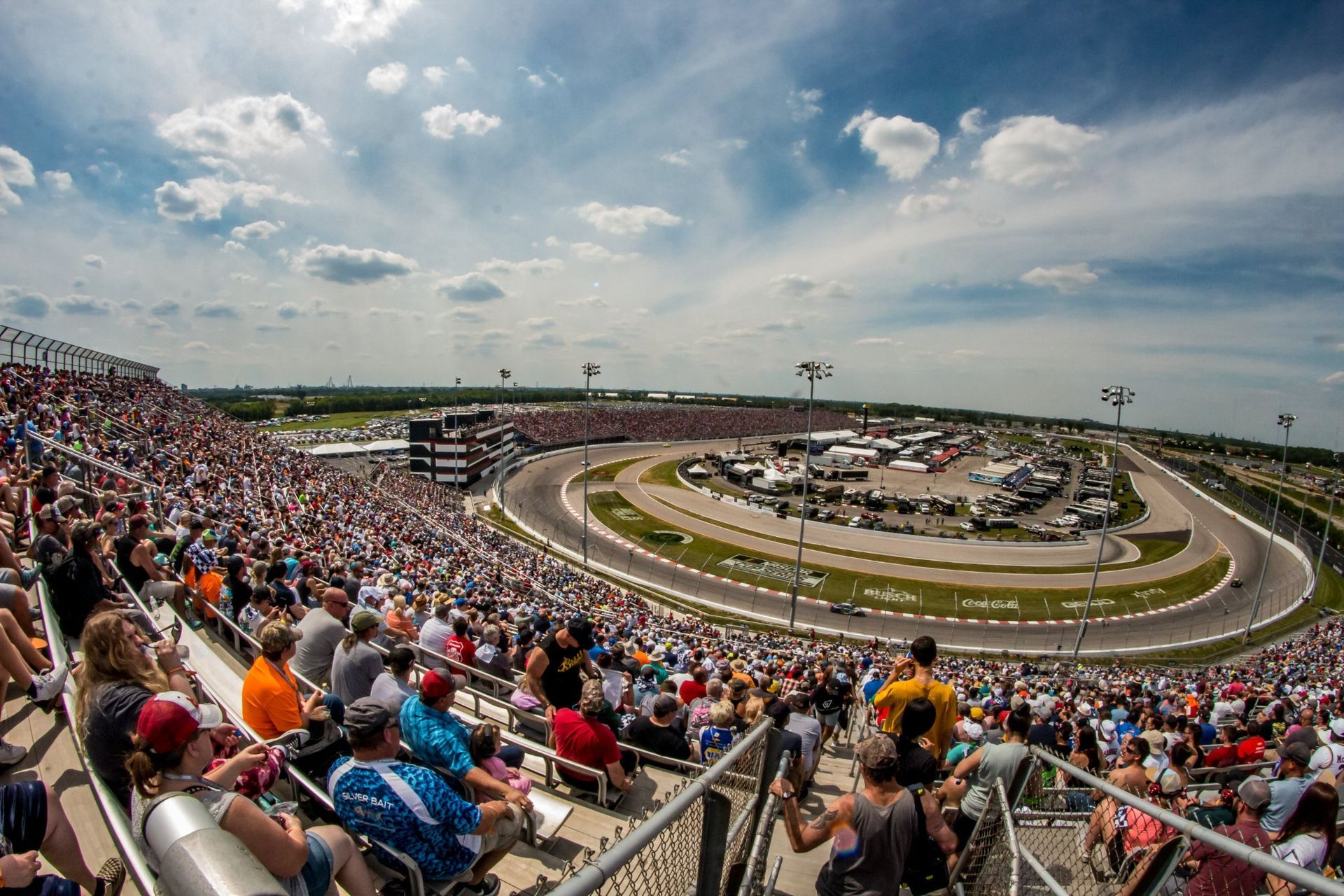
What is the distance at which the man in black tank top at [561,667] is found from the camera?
5812 millimetres

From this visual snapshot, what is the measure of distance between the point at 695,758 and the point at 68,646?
5.83 metres

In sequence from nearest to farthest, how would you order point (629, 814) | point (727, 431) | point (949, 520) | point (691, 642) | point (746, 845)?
point (746, 845) < point (629, 814) < point (691, 642) < point (949, 520) < point (727, 431)

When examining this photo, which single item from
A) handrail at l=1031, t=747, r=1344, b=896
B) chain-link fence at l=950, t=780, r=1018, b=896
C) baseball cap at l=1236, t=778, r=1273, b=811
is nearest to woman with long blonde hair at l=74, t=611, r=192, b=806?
chain-link fence at l=950, t=780, r=1018, b=896

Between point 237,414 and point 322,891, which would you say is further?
point 237,414

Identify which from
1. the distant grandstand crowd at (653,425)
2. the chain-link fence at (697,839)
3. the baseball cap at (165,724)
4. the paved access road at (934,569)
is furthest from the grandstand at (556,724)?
the distant grandstand crowd at (653,425)

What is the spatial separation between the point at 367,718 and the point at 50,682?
9.06ft

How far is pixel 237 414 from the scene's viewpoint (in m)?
120

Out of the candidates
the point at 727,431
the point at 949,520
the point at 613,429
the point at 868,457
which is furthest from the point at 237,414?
the point at 949,520

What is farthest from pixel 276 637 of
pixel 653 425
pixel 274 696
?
pixel 653 425

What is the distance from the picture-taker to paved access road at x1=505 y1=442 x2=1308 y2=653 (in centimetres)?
2659

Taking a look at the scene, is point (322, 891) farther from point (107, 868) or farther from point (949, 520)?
point (949, 520)

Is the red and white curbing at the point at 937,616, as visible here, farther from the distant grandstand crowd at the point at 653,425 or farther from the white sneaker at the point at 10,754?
the distant grandstand crowd at the point at 653,425

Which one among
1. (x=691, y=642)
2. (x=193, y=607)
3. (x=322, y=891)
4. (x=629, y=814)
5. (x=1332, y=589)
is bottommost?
(x=1332, y=589)

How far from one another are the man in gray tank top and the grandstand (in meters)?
0.09
